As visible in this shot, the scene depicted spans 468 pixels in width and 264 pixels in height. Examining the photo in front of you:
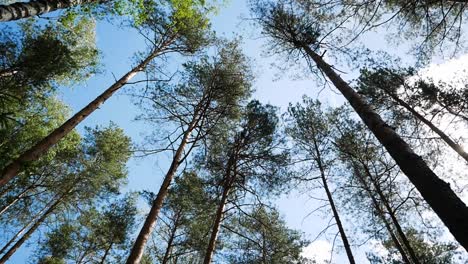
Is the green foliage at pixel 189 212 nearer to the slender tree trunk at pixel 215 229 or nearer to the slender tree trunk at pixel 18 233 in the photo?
the slender tree trunk at pixel 215 229

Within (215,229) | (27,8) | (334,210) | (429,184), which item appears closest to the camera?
(429,184)

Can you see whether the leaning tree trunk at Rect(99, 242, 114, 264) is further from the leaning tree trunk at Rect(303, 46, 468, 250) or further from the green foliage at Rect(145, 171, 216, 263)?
the leaning tree trunk at Rect(303, 46, 468, 250)

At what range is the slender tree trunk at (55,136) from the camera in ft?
18.8

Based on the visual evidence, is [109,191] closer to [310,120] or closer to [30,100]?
[30,100]

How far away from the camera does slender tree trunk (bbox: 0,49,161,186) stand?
5742mm

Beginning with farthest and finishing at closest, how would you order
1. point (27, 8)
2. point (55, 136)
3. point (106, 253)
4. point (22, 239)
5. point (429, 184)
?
point (106, 253) < point (22, 239) < point (55, 136) < point (27, 8) < point (429, 184)

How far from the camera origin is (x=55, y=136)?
6555mm

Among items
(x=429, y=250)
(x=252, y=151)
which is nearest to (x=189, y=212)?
(x=252, y=151)

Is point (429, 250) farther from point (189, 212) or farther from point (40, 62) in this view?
point (40, 62)

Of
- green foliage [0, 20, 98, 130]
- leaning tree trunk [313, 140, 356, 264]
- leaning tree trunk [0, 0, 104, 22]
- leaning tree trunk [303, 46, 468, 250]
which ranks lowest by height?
leaning tree trunk [303, 46, 468, 250]

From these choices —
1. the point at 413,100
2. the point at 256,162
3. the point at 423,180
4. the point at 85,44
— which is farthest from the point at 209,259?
the point at 85,44

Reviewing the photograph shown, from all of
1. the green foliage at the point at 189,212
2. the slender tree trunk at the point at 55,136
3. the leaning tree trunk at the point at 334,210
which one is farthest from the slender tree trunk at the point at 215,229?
the slender tree trunk at the point at 55,136

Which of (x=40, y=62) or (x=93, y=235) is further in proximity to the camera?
(x=93, y=235)

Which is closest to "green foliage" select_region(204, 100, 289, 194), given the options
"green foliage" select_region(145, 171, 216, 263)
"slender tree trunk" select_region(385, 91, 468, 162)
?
"green foliage" select_region(145, 171, 216, 263)
